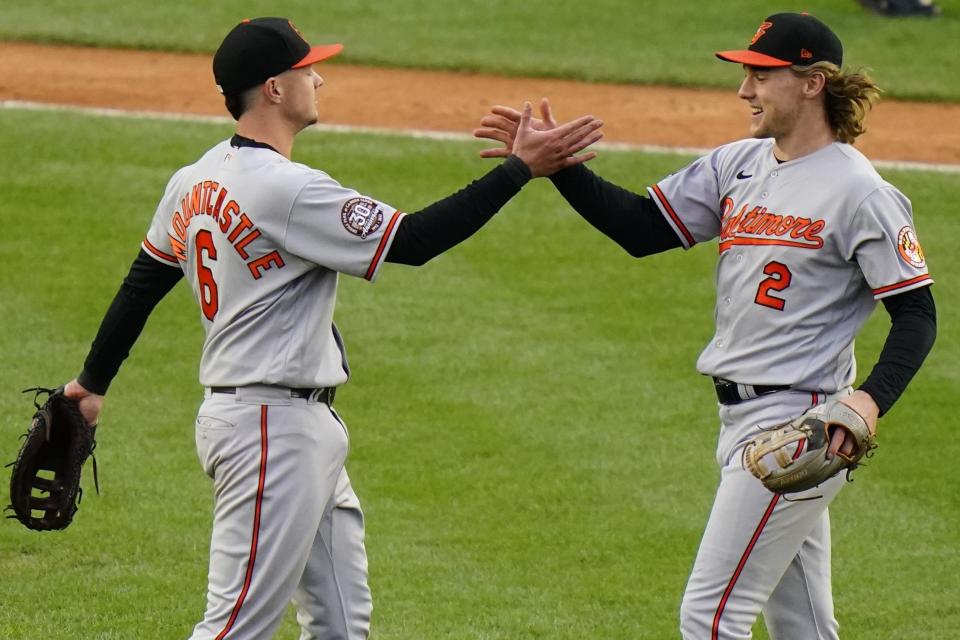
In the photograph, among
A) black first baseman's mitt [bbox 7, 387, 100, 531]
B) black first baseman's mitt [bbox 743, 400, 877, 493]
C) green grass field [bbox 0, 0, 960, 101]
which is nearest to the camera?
black first baseman's mitt [bbox 743, 400, 877, 493]

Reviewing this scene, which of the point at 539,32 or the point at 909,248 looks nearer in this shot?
the point at 909,248

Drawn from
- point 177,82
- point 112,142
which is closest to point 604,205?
point 112,142

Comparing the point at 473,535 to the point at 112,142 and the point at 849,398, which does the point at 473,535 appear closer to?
the point at 849,398

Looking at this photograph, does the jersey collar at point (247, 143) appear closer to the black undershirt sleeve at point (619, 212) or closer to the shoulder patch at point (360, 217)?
the shoulder patch at point (360, 217)

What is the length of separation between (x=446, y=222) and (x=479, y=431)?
320cm

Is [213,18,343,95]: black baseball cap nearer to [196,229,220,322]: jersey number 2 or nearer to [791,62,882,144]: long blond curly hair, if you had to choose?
[196,229,220,322]: jersey number 2

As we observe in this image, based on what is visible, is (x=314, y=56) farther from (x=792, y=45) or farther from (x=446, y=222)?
(x=792, y=45)

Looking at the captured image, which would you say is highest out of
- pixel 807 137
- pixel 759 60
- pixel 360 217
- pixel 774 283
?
pixel 759 60

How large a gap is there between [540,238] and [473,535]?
383 centimetres

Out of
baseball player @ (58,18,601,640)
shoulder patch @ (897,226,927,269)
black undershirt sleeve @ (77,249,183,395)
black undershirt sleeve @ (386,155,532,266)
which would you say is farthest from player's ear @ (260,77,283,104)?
shoulder patch @ (897,226,927,269)

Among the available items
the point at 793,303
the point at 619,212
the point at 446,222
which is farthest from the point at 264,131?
the point at 793,303

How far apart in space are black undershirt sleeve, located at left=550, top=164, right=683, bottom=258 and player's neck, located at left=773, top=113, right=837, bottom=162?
1.47 feet

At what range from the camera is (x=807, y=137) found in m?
4.42

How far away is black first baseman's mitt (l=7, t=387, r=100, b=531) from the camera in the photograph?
181 inches
